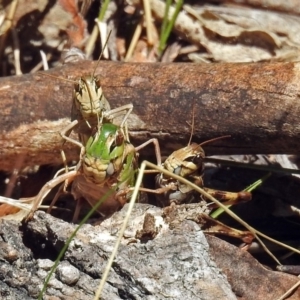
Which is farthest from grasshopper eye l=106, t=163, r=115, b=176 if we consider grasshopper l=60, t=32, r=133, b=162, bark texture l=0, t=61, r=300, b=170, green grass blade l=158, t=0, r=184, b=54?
green grass blade l=158, t=0, r=184, b=54

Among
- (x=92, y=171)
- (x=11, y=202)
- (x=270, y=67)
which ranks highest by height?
(x=270, y=67)

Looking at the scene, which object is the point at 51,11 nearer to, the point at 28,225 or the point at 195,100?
the point at 195,100

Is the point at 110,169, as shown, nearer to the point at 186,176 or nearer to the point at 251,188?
the point at 186,176

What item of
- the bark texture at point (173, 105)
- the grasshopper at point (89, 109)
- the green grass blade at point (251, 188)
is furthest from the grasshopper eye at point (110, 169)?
the green grass blade at point (251, 188)

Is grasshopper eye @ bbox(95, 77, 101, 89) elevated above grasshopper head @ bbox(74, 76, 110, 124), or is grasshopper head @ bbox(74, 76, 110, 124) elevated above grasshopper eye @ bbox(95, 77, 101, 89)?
grasshopper eye @ bbox(95, 77, 101, 89)

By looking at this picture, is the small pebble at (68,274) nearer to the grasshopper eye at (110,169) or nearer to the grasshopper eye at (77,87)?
the grasshopper eye at (110,169)

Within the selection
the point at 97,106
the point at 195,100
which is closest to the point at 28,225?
the point at 97,106

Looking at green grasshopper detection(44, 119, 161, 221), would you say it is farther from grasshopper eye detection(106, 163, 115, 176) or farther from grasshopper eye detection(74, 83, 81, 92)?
grasshopper eye detection(74, 83, 81, 92)

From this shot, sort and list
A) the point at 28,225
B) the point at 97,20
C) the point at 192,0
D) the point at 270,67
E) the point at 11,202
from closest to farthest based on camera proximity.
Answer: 1. the point at 28,225
2. the point at 270,67
3. the point at 11,202
4. the point at 97,20
5. the point at 192,0
